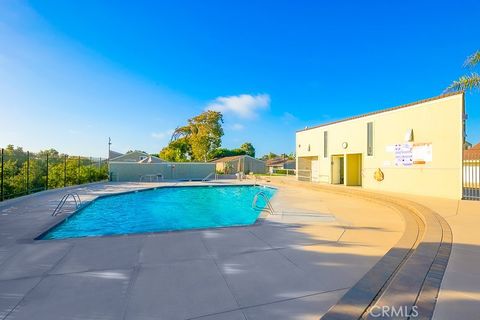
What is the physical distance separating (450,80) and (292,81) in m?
13.8

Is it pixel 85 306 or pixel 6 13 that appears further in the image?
pixel 6 13

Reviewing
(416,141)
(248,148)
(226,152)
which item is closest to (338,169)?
(416,141)

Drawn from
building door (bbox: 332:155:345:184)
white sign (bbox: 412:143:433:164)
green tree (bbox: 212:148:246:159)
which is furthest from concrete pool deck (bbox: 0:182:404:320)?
green tree (bbox: 212:148:246:159)

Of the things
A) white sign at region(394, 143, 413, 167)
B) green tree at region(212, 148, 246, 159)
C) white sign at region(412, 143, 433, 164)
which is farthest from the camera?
green tree at region(212, 148, 246, 159)

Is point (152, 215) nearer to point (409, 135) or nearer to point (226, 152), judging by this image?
point (409, 135)

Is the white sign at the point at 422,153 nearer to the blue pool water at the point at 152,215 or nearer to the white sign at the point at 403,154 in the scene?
the white sign at the point at 403,154

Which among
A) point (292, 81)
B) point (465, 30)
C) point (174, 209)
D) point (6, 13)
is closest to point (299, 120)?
point (292, 81)

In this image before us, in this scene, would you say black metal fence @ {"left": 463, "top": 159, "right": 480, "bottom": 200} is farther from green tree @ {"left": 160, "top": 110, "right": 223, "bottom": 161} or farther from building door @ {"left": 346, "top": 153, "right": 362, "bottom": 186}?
green tree @ {"left": 160, "top": 110, "right": 223, "bottom": 161}

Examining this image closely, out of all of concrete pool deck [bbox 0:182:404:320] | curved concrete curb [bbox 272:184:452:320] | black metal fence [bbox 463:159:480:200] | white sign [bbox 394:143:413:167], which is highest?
white sign [bbox 394:143:413:167]

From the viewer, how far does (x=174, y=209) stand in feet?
34.6

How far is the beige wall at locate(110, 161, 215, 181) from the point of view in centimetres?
2042

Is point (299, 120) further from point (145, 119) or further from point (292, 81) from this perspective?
point (145, 119)

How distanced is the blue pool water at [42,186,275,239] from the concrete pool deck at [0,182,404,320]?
1521 mm

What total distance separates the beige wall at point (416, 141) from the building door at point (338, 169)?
3.58ft
